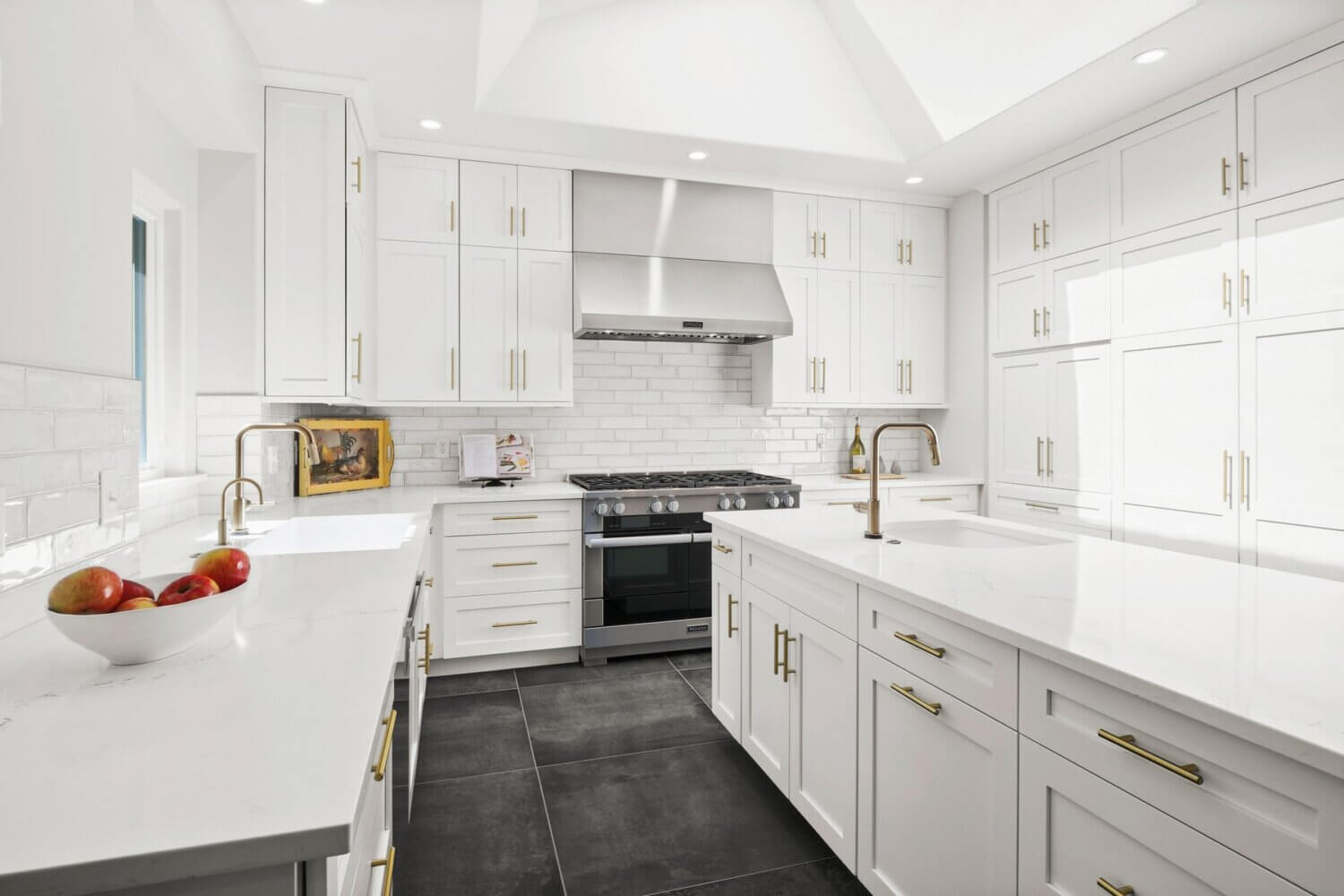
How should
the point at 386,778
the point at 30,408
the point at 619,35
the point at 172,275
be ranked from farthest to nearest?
the point at 619,35
the point at 172,275
the point at 386,778
the point at 30,408

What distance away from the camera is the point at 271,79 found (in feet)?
9.26

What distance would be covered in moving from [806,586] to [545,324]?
2340 millimetres

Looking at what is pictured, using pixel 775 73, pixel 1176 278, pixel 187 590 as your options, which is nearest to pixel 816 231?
pixel 775 73

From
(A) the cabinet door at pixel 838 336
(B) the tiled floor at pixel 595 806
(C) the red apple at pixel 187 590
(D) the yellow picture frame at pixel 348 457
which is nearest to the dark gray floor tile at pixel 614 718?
(B) the tiled floor at pixel 595 806

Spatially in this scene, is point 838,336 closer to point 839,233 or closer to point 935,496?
point 839,233

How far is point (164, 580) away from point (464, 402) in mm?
2435

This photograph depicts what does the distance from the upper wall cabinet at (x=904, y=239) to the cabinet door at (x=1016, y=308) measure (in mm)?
470

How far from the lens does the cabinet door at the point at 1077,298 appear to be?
3398 mm

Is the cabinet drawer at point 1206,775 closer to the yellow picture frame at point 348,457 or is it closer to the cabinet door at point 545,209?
the yellow picture frame at point 348,457

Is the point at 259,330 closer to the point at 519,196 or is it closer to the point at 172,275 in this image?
the point at 172,275

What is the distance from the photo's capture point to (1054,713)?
1131mm

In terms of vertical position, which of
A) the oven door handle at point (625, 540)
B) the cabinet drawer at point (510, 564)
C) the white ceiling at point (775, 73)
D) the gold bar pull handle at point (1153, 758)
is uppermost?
the white ceiling at point (775, 73)

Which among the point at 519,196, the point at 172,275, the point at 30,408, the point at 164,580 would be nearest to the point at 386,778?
the point at 164,580

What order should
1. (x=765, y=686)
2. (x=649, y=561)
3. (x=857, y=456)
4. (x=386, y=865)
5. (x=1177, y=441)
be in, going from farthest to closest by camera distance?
(x=857, y=456)
(x=649, y=561)
(x=1177, y=441)
(x=765, y=686)
(x=386, y=865)
